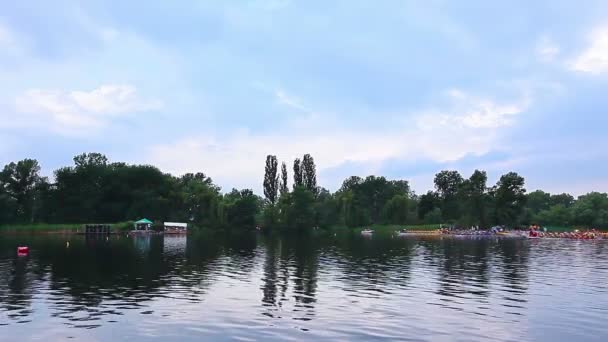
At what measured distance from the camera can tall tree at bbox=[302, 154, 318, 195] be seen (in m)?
164

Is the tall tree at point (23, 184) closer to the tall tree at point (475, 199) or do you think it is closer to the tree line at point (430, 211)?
the tree line at point (430, 211)

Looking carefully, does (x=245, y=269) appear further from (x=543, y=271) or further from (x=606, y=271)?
(x=606, y=271)

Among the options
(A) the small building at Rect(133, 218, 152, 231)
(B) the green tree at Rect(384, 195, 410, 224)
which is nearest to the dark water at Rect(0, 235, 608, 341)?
(A) the small building at Rect(133, 218, 152, 231)

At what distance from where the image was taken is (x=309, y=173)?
16475cm

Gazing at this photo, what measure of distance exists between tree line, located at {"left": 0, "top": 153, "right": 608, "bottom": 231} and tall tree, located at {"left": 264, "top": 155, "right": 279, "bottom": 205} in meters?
0.33

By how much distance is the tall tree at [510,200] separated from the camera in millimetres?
146875

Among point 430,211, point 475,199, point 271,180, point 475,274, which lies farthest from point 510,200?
point 475,274

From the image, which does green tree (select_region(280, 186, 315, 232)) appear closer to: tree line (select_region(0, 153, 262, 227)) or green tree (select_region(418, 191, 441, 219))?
tree line (select_region(0, 153, 262, 227))

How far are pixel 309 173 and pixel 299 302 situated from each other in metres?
136

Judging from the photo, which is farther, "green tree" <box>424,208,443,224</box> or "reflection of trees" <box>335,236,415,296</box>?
"green tree" <box>424,208,443,224</box>

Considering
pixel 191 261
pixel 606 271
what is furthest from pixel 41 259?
pixel 606 271

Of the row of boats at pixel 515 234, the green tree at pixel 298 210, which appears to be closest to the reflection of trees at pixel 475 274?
the row of boats at pixel 515 234

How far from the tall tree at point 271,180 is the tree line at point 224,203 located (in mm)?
327

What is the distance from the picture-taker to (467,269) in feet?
154
